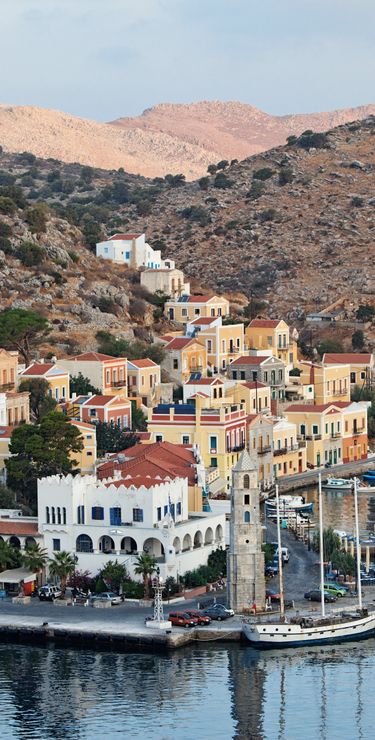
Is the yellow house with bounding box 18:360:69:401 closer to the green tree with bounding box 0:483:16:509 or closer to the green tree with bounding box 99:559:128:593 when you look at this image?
the green tree with bounding box 0:483:16:509

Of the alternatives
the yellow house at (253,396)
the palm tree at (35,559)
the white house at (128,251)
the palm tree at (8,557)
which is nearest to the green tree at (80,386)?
the yellow house at (253,396)

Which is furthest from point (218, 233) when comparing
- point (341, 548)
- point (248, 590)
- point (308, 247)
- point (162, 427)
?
point (248, 590)

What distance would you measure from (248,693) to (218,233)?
96463 mm

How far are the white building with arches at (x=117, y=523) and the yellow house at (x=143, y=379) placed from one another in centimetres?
3059

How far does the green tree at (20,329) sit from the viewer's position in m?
104

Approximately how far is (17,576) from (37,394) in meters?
24.4

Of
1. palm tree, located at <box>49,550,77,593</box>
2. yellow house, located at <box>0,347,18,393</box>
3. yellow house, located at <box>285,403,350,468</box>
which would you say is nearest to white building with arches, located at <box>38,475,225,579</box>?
palm tree, located at <box>49,550,77,593</box>

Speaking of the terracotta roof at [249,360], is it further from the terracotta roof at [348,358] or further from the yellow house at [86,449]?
the yellow house at [86,449]

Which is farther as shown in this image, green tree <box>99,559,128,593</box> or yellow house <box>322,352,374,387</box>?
yellow house <box>322,352,374,387</box>

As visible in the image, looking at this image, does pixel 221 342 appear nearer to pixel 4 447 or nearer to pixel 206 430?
pixel 206 430

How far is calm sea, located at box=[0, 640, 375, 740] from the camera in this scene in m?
56.8

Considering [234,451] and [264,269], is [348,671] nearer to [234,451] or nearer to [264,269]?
[234,451]

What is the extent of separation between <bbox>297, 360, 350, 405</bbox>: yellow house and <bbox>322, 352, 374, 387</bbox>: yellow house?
101 inches

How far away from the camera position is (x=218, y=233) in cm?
15462
